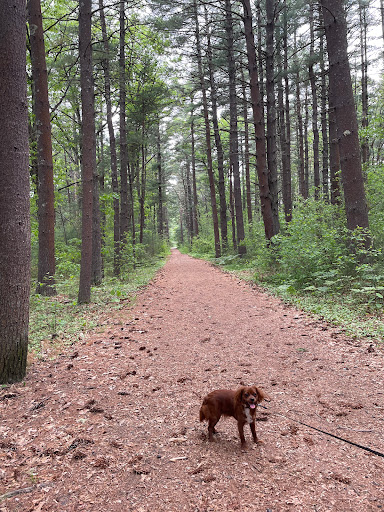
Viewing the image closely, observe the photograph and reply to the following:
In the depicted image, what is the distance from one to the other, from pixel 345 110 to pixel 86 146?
6533 millimetres

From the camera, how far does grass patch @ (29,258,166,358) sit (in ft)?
17.4

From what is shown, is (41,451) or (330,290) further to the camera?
(330,290)

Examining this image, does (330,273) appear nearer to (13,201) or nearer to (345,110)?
(345,110)

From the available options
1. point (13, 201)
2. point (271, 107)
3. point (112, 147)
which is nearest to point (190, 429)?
point (13, 201)

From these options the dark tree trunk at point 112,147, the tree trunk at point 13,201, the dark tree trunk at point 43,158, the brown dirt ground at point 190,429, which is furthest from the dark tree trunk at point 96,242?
the tree trunk at point 13,201

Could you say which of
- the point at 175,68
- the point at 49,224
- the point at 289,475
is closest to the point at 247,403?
the point at 289,475

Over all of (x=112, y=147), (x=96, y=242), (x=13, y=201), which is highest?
(x=112, y=147)

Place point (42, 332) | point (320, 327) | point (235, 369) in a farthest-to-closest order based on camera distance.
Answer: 1. point (42, 332)
2. point (320, 327)
3. point (235, 369)

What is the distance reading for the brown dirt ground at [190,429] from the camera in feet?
6.56

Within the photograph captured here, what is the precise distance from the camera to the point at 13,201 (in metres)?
3.71

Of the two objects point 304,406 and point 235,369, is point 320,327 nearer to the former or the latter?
point 235,369

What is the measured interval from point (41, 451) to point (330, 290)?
21.8ft

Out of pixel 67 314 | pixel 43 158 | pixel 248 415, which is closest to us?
Answer: pixel 248 415

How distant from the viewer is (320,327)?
5363 mm
